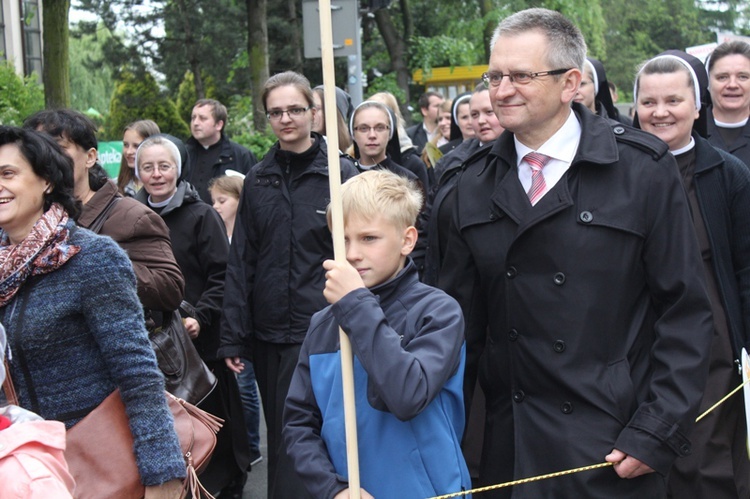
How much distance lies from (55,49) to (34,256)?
40.3 ft

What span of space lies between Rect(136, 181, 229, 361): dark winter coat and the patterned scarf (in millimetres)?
2674

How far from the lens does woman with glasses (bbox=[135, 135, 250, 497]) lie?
6207mm

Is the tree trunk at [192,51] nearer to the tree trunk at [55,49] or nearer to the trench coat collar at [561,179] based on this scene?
the tree trunk at [55,49]

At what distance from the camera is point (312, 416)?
334 cm

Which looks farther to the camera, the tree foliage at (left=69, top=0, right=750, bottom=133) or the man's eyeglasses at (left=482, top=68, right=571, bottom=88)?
the tree foliage at (left=69, top=0, right=750, bottom=133)

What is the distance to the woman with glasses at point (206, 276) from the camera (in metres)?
6.21

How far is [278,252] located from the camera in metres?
5.64

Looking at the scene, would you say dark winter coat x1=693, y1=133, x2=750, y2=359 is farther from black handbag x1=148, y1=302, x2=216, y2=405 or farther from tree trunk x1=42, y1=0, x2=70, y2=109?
tree trunk x1=42, y1=0, x2=70, y2=109

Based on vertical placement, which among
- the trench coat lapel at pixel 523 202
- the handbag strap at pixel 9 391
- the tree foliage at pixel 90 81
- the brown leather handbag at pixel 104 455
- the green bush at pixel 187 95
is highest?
the tree foliage at pixel 90 81

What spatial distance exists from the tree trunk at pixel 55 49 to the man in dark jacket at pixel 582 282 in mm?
12404

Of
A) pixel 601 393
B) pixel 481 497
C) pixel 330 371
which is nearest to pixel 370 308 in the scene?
pixel 330 371

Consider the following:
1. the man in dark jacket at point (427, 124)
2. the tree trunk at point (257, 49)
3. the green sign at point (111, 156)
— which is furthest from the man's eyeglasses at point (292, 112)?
the tree trunk at point (257, 49)

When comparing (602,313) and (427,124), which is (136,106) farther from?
(602,313)

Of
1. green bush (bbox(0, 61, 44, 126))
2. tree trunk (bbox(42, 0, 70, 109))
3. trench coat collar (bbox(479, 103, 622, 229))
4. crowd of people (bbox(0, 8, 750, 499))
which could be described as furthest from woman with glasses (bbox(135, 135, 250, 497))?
tree trunk (bbox(42, 0, 70, 109))
